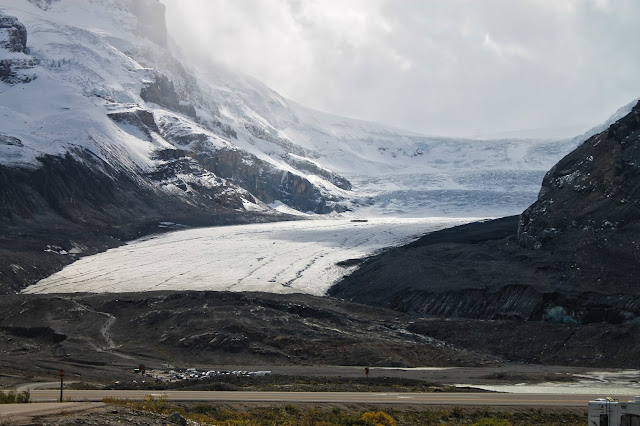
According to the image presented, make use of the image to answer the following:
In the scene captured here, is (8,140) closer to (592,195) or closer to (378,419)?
(592,195)

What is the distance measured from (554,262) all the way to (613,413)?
66.4 m

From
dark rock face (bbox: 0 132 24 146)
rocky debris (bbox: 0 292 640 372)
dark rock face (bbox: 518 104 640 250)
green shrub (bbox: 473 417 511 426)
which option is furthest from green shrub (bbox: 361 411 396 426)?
dark rock face (bbox: 0 132 24 146)

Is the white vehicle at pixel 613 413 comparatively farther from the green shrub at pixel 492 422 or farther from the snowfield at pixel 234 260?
the snowfield at pixel 234 260

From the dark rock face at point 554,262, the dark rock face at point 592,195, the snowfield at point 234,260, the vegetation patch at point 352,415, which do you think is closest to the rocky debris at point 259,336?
the dark rock face at point 554,262

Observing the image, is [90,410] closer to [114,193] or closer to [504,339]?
[504,339]

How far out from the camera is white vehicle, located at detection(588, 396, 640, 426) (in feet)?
72.8

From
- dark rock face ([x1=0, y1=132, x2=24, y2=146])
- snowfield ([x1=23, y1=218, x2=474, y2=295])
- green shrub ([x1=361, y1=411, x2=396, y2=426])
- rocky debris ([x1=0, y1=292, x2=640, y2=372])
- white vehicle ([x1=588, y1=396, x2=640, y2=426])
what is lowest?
rocky debris ([x1=0, y1=292, x2=640, y2=372])

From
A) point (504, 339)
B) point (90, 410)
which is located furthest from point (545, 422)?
point (504, 339)

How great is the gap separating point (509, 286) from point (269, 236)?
7960cm

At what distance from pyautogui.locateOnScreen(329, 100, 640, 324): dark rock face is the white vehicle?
172 feet

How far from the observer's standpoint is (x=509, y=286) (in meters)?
85.6

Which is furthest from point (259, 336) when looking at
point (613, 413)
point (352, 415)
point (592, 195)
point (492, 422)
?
point (613, 413)

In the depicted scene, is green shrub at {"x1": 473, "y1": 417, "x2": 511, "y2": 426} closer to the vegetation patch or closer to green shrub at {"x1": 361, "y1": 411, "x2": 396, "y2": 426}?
the vegetation patch

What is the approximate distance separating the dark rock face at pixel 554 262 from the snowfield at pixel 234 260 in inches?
431
